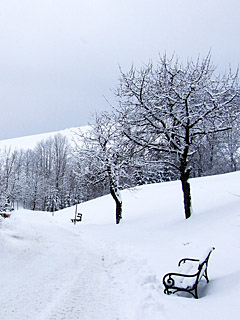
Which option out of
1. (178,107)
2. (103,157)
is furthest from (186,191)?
(103,157)

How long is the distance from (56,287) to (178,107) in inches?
378

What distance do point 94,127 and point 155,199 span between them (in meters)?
8.06

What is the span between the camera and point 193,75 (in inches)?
492

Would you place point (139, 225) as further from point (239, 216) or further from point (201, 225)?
point (239, 216)

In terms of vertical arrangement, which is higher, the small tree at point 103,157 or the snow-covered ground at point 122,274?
the small tree at point 103,157

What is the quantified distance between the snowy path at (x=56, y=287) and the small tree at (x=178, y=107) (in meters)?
6.06

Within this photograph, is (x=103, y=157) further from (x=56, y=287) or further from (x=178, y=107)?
(x=56, y=287)

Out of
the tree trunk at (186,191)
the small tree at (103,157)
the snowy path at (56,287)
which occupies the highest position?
Result: the small tree at (103,157)

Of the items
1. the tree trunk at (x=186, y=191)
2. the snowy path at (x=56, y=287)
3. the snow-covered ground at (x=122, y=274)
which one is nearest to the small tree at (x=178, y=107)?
the tree trunk at (x=186, y=191)

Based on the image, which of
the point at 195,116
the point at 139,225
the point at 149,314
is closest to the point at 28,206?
the point at 139,225

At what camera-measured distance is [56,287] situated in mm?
5914

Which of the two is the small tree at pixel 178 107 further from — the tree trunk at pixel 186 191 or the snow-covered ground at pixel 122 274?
the snow-covered ground at pixel 122 274

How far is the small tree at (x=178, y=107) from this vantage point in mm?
11953

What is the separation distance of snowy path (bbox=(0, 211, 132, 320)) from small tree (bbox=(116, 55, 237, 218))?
6.06 m
